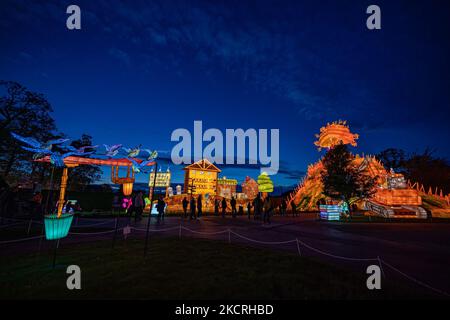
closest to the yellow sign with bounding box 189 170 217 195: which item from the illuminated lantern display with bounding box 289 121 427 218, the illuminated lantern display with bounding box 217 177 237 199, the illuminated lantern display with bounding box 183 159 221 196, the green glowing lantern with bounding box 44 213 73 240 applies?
the illuminated lantern display with bounding box 183 159 221 196

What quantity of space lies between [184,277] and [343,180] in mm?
19479

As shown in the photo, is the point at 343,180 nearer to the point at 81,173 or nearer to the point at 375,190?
Result: the point at 375,190

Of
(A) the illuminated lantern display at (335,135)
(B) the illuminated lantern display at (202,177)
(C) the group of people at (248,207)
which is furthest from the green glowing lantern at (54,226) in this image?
(A) the illuminated lantern display at (335,135)

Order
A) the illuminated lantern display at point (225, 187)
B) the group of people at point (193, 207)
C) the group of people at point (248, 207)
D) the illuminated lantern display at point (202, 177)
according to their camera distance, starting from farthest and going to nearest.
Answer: the illuminated lantern display at point (225, 187)
the illuminated lantern display at point (202, 177)
the group of people at point (193, 207)
the group of people at point (248, 207)

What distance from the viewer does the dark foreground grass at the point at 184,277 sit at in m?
4.02

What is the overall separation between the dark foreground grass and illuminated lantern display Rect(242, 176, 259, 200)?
1467 inches

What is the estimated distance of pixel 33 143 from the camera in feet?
26.6

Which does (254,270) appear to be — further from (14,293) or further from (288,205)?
(288,205)

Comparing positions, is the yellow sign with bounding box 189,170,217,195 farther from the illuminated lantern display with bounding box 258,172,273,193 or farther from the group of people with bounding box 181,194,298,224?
the group of people with bounding box 181,194,298,224

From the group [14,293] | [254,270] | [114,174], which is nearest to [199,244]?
[254,270]

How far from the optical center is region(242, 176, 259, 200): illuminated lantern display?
145 feet

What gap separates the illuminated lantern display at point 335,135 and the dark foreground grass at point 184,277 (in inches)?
1197

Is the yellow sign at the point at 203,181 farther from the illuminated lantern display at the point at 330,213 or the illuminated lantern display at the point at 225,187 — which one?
the illuminated lantern display at the point at 330,213

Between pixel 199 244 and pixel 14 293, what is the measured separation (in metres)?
5.47
